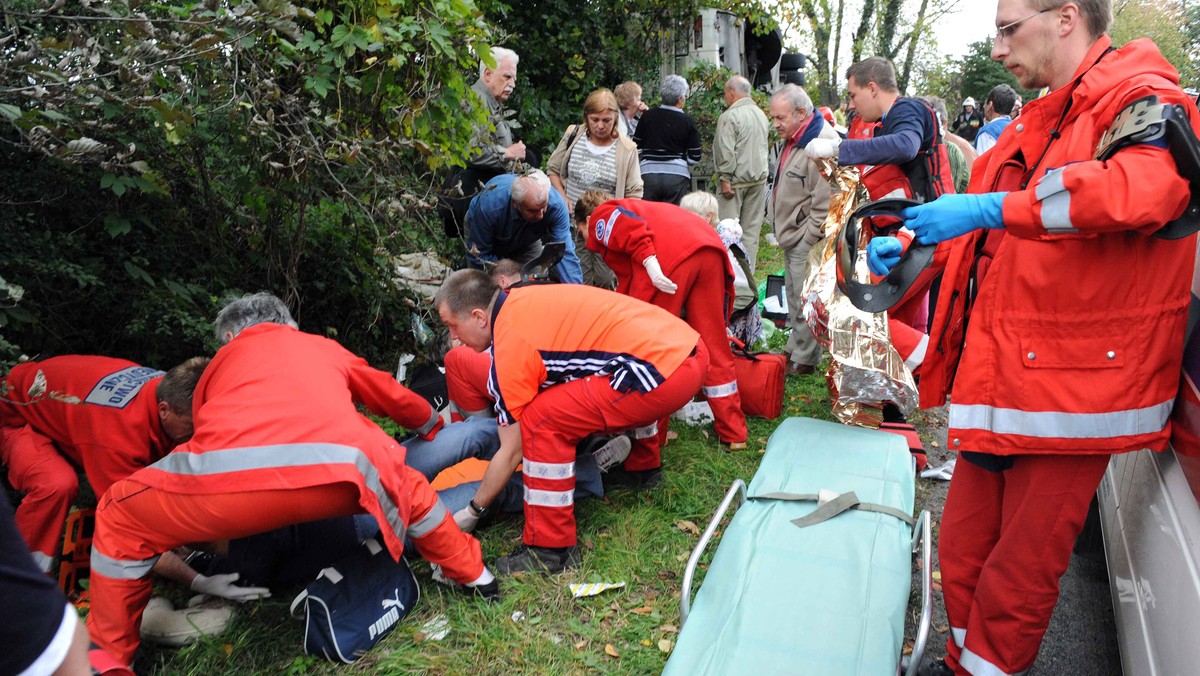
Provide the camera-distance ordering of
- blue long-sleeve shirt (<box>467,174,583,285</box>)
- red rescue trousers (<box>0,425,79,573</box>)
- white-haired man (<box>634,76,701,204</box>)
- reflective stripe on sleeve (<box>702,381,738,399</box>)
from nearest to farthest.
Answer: red rescue trousers (<box>0,425,79,573</box>), reflective stripe on sleeve (<box>702,381,738,399</box>), blue long-sleeve shirt (<box>467,174,583,285</box>), white-haired man (<box>634,76,701,204</box>)

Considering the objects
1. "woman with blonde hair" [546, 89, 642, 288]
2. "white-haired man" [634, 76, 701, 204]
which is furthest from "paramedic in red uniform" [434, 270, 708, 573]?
"white-haired man" [634, 76, 701, 204]

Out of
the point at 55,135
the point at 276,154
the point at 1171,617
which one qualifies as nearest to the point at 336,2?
the point at 276,154

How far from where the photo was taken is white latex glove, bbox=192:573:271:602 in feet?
10.1

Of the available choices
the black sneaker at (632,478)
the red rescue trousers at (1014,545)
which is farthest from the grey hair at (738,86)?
the red rescue trousers at (1014,545)

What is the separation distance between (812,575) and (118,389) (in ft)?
9.07

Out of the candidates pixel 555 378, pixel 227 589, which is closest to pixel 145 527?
pixel 227 589

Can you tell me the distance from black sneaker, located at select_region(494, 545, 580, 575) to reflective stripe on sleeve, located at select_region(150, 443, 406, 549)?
86 cm

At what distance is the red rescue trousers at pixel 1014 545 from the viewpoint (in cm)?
205

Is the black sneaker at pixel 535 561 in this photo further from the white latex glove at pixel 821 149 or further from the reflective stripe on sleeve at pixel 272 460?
the white latex glove at pixel 821 149

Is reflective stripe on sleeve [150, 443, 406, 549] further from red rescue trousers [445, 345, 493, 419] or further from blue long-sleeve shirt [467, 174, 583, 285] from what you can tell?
blue long-sleeve shirt [467, 174, 583, 285]

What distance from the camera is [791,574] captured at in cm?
257

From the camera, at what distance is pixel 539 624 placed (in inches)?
119

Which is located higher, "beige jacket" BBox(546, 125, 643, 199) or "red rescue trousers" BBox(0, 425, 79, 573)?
"beige jacket" BBox(546, 125, 643, 199)

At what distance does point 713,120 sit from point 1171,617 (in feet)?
30.1
